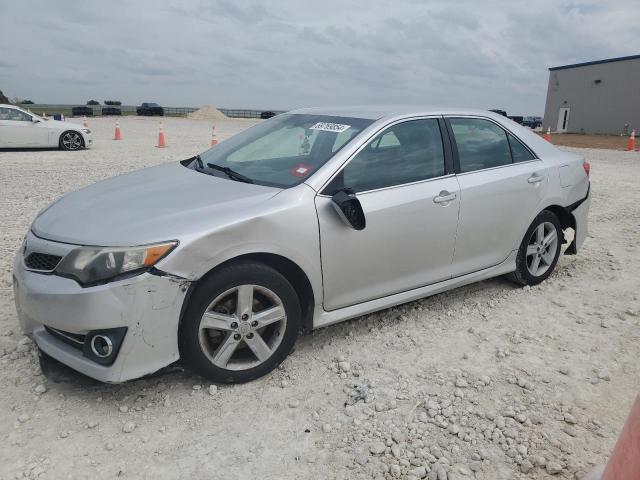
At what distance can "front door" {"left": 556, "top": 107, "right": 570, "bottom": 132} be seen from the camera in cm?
4053

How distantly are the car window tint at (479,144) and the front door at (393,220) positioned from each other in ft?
0.71

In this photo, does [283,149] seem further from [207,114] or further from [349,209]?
[207,114]

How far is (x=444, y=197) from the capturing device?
12.4ft

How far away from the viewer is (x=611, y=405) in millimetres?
3018

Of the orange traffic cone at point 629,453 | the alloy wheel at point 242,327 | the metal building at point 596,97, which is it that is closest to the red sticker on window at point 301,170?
the alloy wheel at point 242,327

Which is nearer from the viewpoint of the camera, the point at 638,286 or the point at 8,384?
the point at 8,384

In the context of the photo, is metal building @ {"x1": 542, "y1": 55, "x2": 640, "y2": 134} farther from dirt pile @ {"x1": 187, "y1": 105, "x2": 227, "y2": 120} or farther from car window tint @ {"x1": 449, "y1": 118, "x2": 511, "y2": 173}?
car window tint @ {"x1": 449, "y1": 118, "x2": 511, "y2": 173}

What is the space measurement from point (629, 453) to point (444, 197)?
2.30m

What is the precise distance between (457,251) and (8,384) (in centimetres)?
302

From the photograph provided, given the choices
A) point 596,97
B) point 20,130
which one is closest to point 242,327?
point 20,130

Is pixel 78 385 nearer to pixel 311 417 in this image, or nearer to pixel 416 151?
pixel 311 417

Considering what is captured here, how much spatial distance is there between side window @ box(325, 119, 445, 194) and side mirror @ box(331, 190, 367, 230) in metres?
0.10

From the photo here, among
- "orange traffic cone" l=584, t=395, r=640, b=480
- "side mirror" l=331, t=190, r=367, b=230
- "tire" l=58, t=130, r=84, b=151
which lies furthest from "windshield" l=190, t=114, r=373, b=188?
"tire" l=58, t=130, r=84, b=151

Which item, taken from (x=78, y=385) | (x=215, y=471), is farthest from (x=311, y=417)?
(x=78, y=385)
